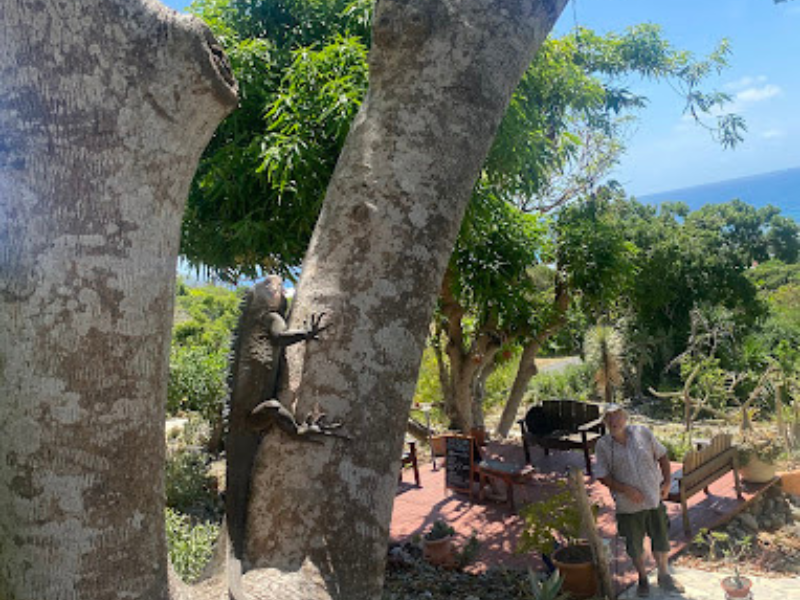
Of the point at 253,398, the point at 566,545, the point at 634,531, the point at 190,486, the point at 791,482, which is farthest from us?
the point at 190,486

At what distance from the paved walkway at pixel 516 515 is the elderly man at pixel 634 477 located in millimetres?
558

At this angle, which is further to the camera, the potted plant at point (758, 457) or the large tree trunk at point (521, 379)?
the large tree trunk at point (521, 379)

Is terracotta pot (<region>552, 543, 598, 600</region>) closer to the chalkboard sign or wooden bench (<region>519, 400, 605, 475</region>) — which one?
the chalkboard sign

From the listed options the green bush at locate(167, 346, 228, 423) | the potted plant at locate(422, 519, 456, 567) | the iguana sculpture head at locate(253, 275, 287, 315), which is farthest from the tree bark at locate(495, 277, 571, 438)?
the iguana sculpture head at locate(253, 275, 287, 315)

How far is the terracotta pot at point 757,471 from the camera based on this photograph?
7004 mm

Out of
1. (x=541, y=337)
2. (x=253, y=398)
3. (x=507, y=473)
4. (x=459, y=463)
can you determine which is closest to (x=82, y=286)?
(x=253, y=398)

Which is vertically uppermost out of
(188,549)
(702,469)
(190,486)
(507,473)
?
(702,469)

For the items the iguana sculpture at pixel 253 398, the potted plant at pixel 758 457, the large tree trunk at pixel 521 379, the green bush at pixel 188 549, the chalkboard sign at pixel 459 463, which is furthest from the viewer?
the large tree trunk at pixel 521 379

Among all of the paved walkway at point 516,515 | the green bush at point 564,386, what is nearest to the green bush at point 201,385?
the paved walkway at point 516,515

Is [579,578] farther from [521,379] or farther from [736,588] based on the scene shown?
[521,379]

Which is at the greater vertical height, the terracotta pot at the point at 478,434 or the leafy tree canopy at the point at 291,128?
the leafy tree canopy at the point at 291,128

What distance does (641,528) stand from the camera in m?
4.57

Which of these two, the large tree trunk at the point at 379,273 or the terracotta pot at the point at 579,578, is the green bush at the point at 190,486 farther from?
the large tree trunk at the point at 379,273

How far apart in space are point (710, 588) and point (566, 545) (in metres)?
1.04
